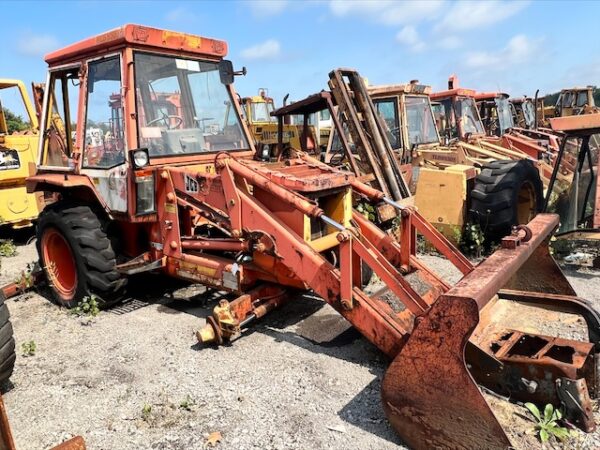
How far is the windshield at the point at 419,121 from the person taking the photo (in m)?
8.53

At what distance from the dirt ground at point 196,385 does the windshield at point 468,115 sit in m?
5.86

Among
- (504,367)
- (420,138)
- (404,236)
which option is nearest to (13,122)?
(420,138)

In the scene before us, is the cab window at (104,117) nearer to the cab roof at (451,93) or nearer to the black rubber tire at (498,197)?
the black rubber tire at (498,197)

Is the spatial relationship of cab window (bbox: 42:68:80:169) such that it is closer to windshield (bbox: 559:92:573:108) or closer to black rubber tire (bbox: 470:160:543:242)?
black rubber tire (bbox: 470:160:543:242)

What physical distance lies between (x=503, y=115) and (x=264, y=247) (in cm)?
1085

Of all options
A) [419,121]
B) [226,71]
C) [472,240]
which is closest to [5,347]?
[226,71]

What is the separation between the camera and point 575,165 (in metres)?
6.16

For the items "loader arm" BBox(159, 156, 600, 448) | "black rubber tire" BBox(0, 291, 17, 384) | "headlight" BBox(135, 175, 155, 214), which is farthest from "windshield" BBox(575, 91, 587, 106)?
"black rubber tire" BBox(0, 291, 17, 384)

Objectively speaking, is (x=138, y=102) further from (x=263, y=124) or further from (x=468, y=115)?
(x=263, y=124)

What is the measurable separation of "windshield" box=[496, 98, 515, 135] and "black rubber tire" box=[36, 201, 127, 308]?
10.7m

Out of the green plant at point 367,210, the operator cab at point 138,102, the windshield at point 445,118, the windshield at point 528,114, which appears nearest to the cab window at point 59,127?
the operator cab at point 138,102

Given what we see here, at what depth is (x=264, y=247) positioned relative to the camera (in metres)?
3.99

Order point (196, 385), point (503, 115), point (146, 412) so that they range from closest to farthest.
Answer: point (146, 412), point (196, 385), point (503, 115)

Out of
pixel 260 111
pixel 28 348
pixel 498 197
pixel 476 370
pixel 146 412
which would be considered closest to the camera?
pixel 476 370
